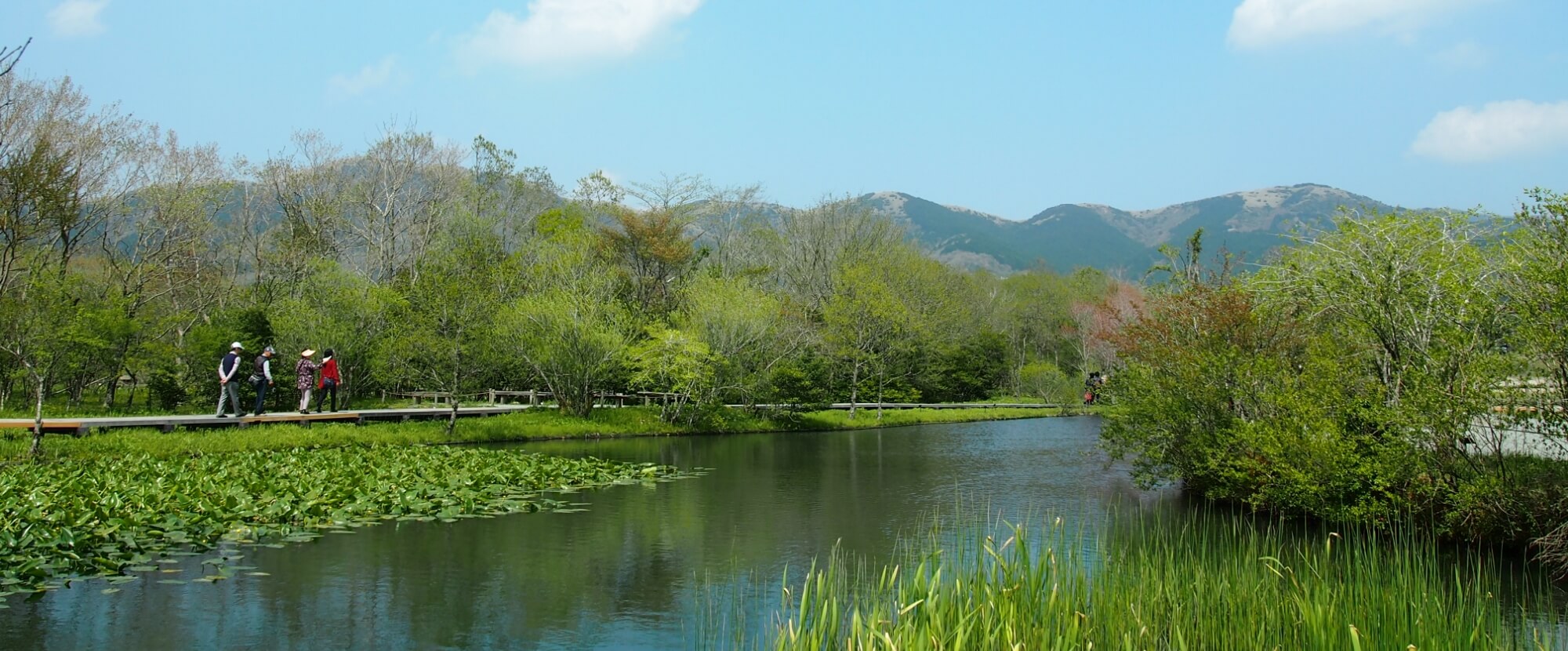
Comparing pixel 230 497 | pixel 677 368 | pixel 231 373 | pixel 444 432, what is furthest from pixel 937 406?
pixel 230 497

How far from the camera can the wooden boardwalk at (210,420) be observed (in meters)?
21.1

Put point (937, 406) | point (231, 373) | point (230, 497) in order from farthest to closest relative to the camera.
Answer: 1. point (937, 406)
2. point (231, 373)
3. point (230, 497)

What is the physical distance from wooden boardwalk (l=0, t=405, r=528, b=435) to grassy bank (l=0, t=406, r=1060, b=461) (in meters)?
0.39

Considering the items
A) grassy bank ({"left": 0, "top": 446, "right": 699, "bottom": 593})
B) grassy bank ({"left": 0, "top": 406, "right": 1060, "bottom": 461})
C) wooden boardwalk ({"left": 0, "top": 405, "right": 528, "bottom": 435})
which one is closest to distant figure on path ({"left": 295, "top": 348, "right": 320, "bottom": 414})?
wooden boardwalk ({"left": 0, "top": 405, "right": 528, "bottom": 435})

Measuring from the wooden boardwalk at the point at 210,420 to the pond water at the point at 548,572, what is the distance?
36.9 feet

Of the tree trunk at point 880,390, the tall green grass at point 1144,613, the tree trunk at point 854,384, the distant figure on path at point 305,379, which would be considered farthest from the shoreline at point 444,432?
the tall green grass at point 1144,613

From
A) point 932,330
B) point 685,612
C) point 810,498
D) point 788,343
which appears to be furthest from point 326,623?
point 932,330

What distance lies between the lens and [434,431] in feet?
93.0

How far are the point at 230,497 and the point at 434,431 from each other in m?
13.3

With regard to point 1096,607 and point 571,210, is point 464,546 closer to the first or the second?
point 1096,607

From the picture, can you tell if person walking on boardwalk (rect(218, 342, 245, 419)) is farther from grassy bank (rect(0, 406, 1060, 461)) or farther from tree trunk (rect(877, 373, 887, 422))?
tree trunk (rect(877, 373, 887, 422))

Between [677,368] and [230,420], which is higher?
[677,368]

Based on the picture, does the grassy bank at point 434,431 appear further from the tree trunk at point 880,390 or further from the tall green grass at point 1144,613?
the tall green grass at point 1144,613

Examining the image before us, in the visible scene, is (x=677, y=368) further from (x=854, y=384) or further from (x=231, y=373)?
(x=231, y=373)
